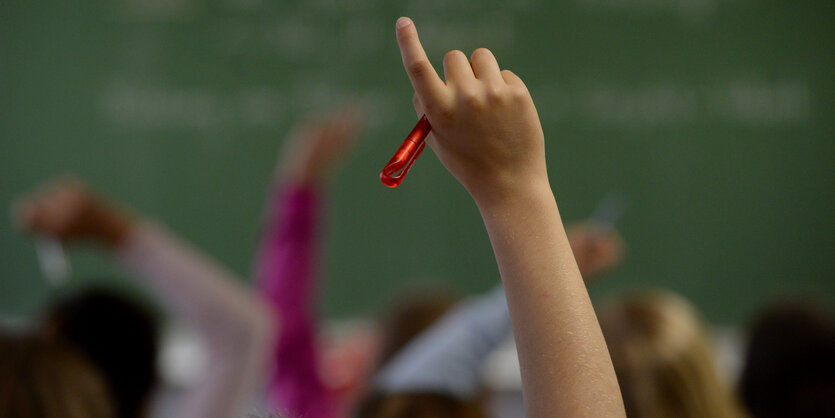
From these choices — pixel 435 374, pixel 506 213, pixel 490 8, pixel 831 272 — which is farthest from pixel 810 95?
pixel 506 213

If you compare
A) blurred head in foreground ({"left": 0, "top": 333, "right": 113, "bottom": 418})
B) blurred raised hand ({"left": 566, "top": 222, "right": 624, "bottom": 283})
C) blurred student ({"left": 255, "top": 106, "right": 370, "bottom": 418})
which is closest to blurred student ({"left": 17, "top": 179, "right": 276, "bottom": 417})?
blurred head in foreground ({"left": 0, "top": 333, "right": 113, "bottom": 418})

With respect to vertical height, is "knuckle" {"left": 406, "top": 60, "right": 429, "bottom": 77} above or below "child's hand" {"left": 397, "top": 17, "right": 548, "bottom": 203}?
above

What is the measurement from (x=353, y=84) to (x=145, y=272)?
5.10 feet

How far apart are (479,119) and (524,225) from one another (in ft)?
0.23

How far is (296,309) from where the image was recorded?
145cm

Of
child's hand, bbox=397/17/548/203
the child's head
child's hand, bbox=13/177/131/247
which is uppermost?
child's hand, bbox=397/17/548/203

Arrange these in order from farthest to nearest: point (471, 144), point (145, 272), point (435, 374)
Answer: point (145, 272) → point (435, 374) → point (471, 144)

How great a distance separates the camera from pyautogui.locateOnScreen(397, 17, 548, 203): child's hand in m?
0.46

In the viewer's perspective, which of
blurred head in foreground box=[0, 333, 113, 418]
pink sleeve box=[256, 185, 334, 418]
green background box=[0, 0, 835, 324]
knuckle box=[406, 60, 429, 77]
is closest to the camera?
knuckle box=[406, 60, 429, 77]

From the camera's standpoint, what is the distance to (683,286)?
2523 mm

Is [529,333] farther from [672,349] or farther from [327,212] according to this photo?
[327,212]

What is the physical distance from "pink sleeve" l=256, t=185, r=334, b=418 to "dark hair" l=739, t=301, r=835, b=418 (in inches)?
29.5

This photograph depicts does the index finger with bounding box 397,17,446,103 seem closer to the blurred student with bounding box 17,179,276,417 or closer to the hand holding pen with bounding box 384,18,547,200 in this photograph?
the hand holding pen with bounding box 384,18,547,200

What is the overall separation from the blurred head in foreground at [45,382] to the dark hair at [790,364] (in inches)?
40.9
